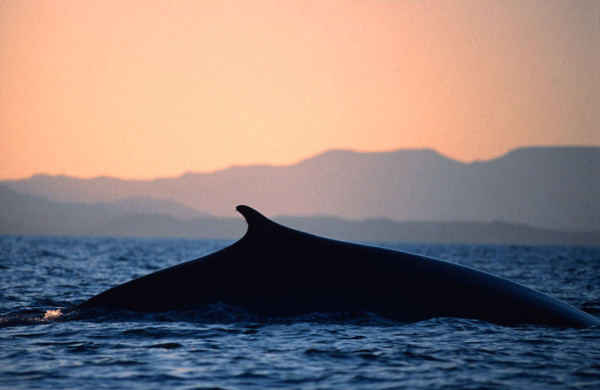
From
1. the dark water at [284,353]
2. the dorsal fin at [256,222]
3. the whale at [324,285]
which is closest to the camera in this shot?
the dark water at [284,353]

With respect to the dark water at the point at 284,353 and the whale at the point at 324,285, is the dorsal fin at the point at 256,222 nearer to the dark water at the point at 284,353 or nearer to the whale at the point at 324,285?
the whale at the point at 324,285

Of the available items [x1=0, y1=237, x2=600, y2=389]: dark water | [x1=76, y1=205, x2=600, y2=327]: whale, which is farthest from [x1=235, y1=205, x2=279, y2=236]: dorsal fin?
[x1=0, y1=237, x2=600, y2=389]: dark water

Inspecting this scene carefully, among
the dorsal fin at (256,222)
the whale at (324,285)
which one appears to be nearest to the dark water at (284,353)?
the whale at (324,285)

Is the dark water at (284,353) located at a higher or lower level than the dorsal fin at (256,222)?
lower

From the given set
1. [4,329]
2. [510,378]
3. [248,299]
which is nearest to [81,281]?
Result: [4,329]

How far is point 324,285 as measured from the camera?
452 inches

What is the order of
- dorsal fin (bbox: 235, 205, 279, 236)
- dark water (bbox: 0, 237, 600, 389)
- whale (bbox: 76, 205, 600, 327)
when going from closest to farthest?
dark water (bbox: 0, 237, 600, 389), whale (bbox: 76, 205, 600, 327), dorsal fin (bbox: 235, 205, 279, 236)

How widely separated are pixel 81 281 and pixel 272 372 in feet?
58.4

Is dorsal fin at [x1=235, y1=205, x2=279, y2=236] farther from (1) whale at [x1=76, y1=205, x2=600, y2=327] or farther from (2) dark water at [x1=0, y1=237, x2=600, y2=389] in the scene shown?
(2) dark water at [x1=0, y1=237, x2=600, y2=389]

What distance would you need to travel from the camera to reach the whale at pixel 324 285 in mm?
11500

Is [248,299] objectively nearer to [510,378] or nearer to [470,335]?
[470,335]

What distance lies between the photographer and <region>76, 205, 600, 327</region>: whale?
11.5 m

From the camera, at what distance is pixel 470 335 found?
1134 centimetres

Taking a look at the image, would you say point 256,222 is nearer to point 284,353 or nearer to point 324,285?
point 324,285
